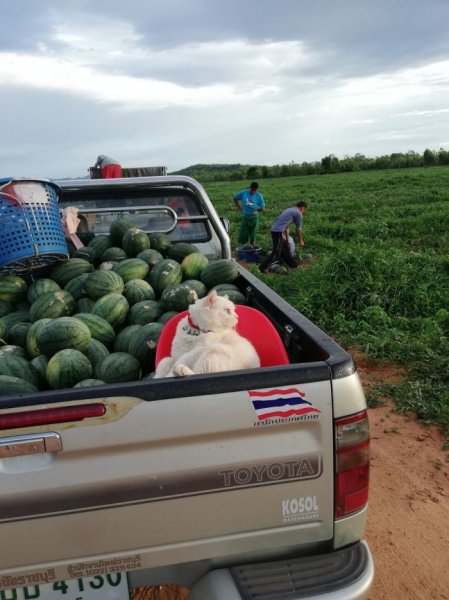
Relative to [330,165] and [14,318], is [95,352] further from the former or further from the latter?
[330,165]

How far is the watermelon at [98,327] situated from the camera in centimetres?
337

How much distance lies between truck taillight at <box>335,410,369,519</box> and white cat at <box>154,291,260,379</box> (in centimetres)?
52

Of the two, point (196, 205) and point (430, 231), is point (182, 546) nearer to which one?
point (196, 205)

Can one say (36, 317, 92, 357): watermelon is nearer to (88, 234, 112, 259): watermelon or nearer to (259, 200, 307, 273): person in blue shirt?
(88, 234, 112, 259): watermelon

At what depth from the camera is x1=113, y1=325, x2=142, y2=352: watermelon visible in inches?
131

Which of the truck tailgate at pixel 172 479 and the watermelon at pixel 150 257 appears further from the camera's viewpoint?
the watermelon at pixel 150 257

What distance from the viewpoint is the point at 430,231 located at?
14.7 metres

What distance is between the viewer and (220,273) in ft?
13.5

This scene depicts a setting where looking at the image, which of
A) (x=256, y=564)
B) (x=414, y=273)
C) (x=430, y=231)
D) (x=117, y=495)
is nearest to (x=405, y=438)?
(x=256, y=564)

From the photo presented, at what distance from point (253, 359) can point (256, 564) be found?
89 cm

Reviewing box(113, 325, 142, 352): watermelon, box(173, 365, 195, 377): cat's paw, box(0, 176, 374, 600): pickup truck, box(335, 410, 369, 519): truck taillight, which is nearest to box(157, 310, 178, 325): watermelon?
box(113, 325, 142, 352): watermelon

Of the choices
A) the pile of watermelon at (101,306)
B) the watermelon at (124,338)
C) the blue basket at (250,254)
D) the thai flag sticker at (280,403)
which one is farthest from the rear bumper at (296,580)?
the blue basket at (250,254)

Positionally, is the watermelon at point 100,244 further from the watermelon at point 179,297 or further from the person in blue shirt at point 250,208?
the person in blue shirt at point 250,208

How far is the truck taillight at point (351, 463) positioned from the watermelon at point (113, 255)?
2.93m
